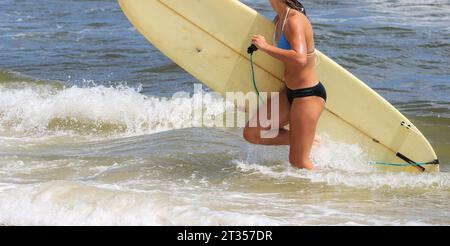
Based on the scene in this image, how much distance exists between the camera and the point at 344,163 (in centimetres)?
641

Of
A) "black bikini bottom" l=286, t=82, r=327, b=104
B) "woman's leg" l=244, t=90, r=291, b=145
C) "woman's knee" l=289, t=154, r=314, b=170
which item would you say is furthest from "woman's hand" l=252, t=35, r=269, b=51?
"woman's knee" l=289, t=154, r=314, b=170

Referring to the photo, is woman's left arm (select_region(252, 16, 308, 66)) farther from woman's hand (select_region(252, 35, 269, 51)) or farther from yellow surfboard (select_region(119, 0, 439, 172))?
yellow surfboard (select_region(119, 0, 439, 172))

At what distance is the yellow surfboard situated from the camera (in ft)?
20.4

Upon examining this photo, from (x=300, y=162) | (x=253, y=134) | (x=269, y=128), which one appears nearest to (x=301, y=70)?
(x=269, y=128)

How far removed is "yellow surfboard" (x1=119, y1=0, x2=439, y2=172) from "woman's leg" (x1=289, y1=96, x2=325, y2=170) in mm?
462

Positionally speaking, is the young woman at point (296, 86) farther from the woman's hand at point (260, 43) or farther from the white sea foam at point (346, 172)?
the white sea foam at point (346, 172)

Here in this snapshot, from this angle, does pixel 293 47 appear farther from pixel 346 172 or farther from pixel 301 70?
pixel 346 172

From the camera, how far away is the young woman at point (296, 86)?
547 centimetres

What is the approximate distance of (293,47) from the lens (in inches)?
216

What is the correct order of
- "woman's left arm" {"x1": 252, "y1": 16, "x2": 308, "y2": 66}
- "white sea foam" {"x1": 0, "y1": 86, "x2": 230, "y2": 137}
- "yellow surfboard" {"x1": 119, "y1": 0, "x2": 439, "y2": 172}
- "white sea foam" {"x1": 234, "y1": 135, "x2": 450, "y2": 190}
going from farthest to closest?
"white sea foam" {"x1": 0, "y1": 86, "x2": 230, "y2": 137} < "yellow surfboard" {"x1": 119, "y1": 0, "x2": 439, "y2": 172} < "white sea foam" {"x1": 234, "y1": 135, "x2": 450, "y2": 190} < "woman's left arm" {"x1": 252, "y1": 16, "x2": 308, "y2": 66}

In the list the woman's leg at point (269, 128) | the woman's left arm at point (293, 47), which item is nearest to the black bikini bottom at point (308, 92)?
the woman's leg at point (269, 128)

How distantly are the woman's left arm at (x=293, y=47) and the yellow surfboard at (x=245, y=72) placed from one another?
2.18 feet

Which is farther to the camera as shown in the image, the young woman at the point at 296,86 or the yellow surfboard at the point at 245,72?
the yellow surfboard at the point at 245,72
